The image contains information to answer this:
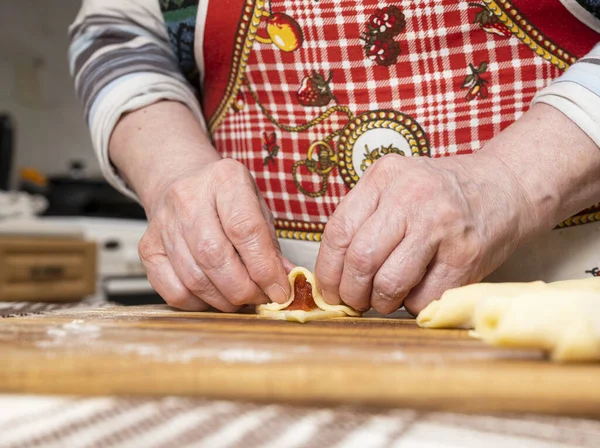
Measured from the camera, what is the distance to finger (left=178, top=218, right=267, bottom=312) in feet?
2.30

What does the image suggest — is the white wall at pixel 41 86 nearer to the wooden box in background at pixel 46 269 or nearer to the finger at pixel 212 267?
the wooden box in background at pixel 46 269

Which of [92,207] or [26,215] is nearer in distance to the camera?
[26,215]

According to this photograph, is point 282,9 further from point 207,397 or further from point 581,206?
point 207,397

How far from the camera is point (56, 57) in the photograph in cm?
369

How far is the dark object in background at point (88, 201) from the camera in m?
2.72

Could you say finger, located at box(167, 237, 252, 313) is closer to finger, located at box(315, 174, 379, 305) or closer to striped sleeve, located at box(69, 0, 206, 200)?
finger, located at box(315, 174, 379, 305)

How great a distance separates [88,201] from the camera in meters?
2.76

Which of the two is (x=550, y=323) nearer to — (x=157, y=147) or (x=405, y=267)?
(x=405, y=267)

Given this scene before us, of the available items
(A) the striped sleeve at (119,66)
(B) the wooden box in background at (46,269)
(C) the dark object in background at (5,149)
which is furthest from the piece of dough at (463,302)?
(C) the dark object in background at (5,149)

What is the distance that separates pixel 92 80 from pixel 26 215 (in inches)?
66.1

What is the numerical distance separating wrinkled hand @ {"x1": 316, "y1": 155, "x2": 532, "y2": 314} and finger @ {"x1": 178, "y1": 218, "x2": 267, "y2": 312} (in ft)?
0.33

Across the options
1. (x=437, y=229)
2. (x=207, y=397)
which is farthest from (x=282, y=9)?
(x=207, y=397)

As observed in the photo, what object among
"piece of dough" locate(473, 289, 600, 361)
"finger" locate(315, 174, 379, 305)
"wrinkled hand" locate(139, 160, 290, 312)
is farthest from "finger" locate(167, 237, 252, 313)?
"piece of dough" locate(473, 289, 600, 361)

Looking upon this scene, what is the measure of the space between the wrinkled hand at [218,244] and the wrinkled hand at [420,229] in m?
0.07
